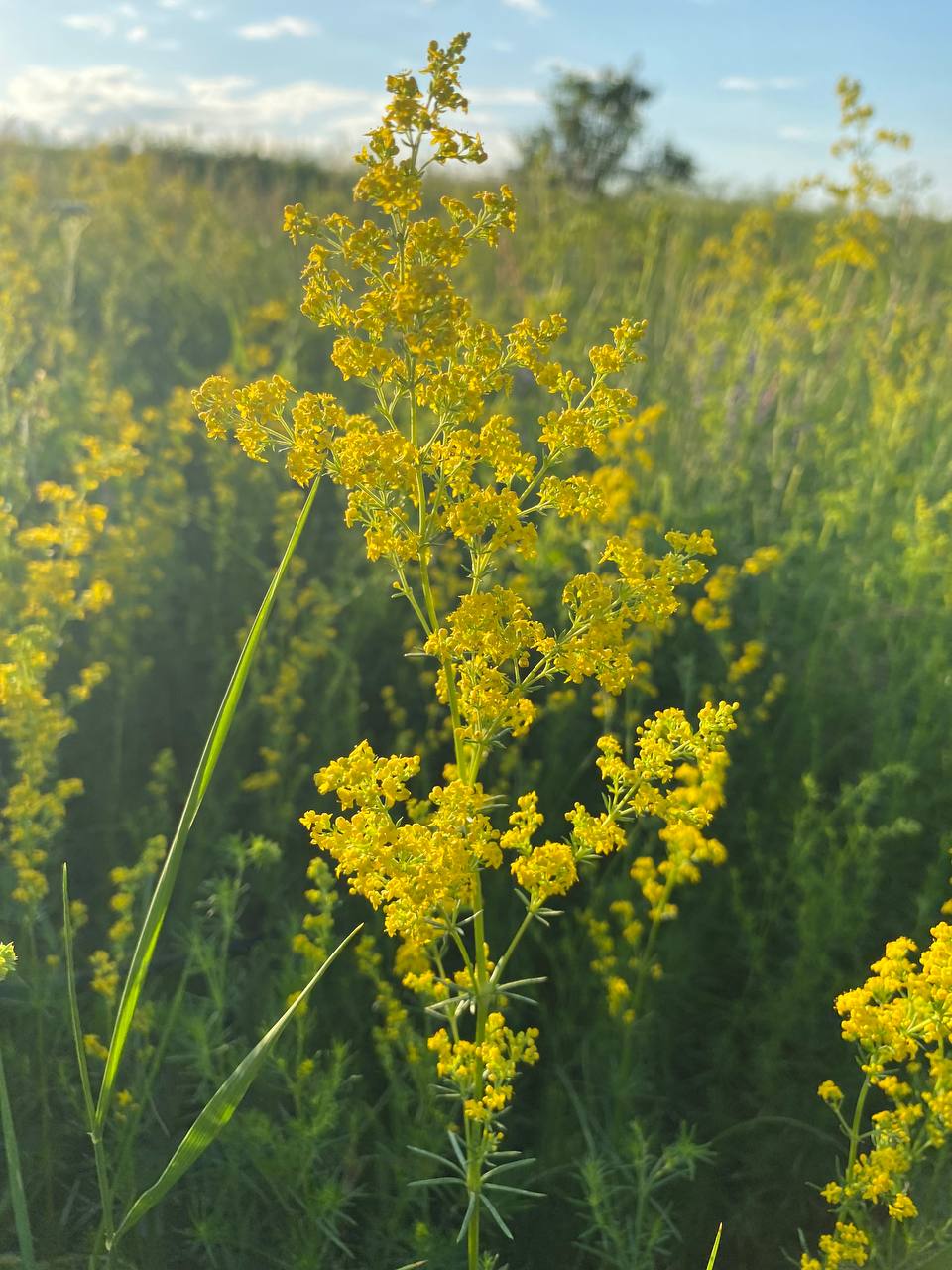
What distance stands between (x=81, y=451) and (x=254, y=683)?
150 centimetres

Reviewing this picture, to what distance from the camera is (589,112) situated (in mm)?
14484

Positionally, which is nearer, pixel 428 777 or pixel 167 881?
pixel 167 881

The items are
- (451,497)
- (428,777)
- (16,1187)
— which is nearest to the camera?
(16,1187)

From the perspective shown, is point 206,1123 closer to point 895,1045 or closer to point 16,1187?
point 16,1187

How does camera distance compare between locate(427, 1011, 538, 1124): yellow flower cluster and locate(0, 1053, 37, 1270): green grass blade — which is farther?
locate(427, 1011, 538, 1124): yellow flower cluster

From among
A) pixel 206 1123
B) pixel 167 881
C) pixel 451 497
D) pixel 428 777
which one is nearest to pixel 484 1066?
pixel 206 1123

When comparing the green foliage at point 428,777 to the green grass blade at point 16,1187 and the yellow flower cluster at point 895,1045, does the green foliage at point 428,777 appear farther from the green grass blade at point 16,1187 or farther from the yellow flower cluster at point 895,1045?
the green grass blade at point 16,1187

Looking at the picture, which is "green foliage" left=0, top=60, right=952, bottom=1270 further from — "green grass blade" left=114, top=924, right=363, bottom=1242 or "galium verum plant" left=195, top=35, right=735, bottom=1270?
"galium verum plant" left=195, top=35, right=735, bottom=1270

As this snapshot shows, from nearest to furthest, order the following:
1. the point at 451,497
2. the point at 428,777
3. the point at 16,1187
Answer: the point at 16,1187 → the point at 451,497 → the point at 428,777

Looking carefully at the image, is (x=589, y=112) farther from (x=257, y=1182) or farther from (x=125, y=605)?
(x=257, y=1182)

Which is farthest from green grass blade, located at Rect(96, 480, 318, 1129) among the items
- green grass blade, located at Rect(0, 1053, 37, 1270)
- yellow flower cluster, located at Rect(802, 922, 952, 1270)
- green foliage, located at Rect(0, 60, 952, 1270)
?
yellow flower cluster, located at Rect(802, 922, 952, 1270)

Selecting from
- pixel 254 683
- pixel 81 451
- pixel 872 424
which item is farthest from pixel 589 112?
pixel 254 683

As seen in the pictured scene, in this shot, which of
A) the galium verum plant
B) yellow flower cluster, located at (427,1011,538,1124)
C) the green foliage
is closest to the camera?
the galium verum plant

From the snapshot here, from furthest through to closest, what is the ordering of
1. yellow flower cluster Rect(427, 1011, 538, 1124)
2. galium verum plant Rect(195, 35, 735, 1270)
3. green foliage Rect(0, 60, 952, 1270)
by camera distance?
green foliage Rect(0, 60, 952, 1270), yellow flower cluster Rect(427, 1011, 538, 1124), galium verum plant Rect(195, 35, 735, 1270)
